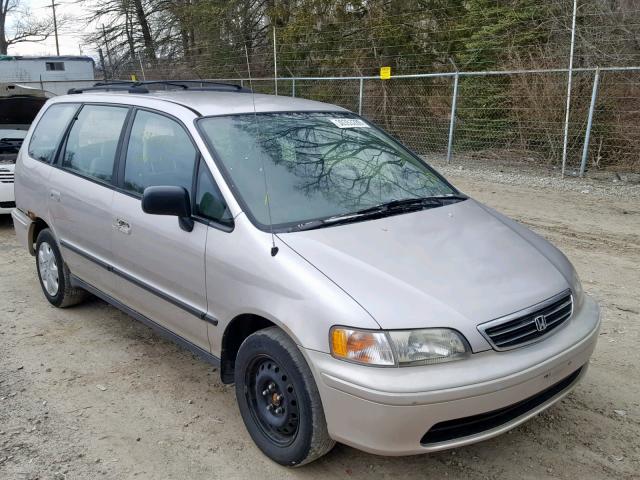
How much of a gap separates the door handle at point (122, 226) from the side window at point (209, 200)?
2.20ft

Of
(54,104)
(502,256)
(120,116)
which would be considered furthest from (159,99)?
(502,256)

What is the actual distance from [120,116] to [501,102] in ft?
31.0

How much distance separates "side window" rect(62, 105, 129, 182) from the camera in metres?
4.05

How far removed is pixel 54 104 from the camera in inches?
200

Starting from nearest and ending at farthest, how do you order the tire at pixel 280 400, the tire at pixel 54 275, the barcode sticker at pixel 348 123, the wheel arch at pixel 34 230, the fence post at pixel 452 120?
the tire at pixel 280 400, the barcode sticker at pixel 348 123, the tire at pixel 54 275, the wheel arch at pixel 34 230, the fence post at pixel 452 120

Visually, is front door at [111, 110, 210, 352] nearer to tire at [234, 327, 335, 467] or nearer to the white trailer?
tire at [234, 327, 335, 467]

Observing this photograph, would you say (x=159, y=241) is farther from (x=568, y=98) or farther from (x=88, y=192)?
(x=568, y=98)

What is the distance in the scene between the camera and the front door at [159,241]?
3229 millimetres

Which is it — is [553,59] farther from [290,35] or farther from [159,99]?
[159,99]

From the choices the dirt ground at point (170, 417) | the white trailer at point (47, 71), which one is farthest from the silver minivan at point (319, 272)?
the white trailer at point (47, 71)

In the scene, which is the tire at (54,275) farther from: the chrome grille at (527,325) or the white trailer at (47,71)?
the white trailer at (47,71)

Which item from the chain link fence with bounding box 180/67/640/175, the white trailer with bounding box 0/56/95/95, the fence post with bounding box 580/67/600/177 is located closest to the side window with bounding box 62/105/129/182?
the chain link fence with bounding box 180/67/640/175

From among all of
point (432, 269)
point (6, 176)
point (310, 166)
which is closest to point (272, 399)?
point (432, 269)

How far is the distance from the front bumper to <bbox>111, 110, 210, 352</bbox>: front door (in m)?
0.99
